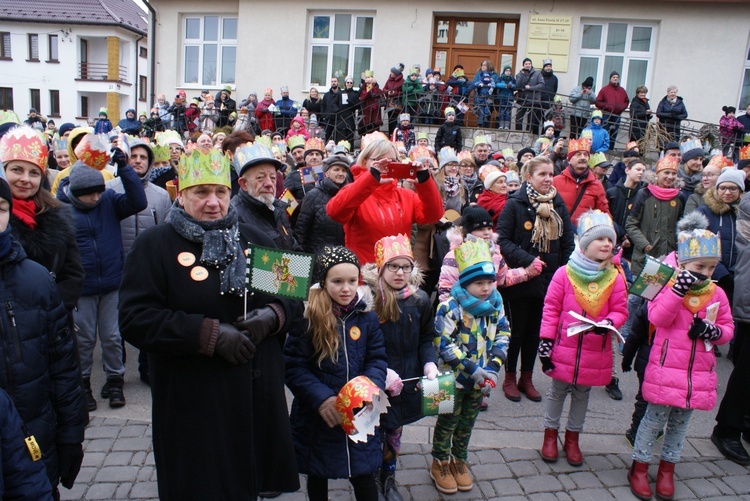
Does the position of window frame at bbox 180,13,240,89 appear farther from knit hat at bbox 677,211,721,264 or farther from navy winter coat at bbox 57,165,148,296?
knit hat at bbox 677,211,721,264

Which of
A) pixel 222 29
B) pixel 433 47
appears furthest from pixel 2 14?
pixel 433 47

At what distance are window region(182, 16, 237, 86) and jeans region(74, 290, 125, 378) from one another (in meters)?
15.5

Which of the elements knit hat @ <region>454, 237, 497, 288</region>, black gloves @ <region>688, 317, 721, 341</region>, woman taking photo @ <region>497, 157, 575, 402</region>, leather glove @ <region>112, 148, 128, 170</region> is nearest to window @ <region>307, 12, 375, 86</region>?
woman taking photo @ <region>497, 157, 575, 402</region>

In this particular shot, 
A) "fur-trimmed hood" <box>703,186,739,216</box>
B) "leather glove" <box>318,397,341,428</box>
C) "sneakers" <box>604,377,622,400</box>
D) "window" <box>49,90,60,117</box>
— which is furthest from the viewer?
"window" <box>49,90,60,117</box>

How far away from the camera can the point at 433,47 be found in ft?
56.1

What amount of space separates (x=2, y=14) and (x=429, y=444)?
48.1 metres

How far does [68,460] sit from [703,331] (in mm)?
3710

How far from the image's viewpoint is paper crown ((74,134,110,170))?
3902 mm

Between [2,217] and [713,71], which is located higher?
[713,71]

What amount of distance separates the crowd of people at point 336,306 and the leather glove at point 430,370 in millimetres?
12

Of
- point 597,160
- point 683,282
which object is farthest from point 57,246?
point 597,160

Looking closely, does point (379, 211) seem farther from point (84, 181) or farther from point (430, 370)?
point (84, 181)

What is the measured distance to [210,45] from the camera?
18578 mm

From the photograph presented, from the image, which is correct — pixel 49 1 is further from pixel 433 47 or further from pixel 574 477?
pixel 574 477
